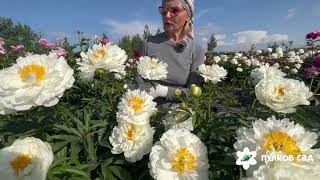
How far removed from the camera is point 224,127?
1428 millimetres

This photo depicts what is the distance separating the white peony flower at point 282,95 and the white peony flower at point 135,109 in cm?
41

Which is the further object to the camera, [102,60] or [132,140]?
[102,60]

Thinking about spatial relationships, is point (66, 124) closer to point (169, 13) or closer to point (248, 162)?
point (248, 162)

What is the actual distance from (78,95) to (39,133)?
5.04ft

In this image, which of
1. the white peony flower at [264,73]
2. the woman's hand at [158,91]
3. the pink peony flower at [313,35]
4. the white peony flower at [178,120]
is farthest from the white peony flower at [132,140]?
the pink peony flower at [313,35]

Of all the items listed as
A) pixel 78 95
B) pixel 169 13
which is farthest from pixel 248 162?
pixel 78 95

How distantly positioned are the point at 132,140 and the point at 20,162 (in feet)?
1.28

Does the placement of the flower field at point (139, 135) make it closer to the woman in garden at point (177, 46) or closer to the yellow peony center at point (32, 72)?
the yellow peony center at point (32, 72)

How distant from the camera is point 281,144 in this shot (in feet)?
3.32

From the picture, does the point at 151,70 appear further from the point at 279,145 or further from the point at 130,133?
the point at 279,145

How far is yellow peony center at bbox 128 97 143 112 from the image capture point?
1.38 meters

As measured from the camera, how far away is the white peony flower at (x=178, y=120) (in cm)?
142
